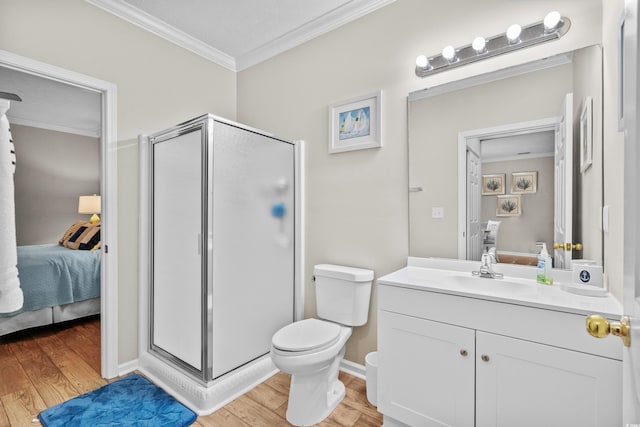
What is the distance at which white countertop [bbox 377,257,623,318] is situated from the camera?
1195mm

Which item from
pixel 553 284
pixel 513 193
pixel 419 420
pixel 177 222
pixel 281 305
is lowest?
pixel 419 420

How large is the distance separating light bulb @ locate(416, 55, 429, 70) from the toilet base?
1830 millimetres

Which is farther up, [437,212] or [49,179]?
[49,179]

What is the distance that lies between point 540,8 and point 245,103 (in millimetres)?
2247

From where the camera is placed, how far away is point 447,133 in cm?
188

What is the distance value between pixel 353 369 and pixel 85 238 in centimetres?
337

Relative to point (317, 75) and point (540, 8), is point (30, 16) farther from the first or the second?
point (540, 8)

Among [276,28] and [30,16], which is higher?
[276,28]

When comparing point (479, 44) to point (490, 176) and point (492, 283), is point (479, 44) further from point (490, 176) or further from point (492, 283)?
point (492, 283)

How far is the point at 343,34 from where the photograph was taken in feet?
7.43

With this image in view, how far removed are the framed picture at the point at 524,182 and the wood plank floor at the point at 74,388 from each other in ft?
4.80

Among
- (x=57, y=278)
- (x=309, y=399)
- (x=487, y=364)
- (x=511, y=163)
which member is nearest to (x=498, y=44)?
(x=511, y=163)

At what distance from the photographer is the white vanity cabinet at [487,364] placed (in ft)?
3.73

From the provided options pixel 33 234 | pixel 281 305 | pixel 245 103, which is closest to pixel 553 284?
pixel 281 305
